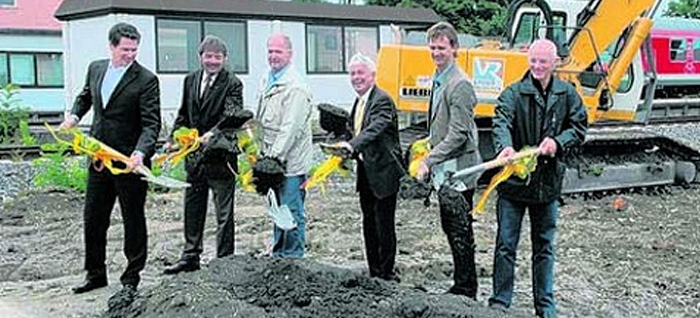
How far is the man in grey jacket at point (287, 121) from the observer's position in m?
6.36

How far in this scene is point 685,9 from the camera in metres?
32.9

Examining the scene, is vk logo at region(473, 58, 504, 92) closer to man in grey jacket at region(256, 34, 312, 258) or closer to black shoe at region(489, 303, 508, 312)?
man in grey jacket at region(256, 34, 312, 258)

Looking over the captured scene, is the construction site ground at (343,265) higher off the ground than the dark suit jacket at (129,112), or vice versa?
the dark suit jacket at (129,112)

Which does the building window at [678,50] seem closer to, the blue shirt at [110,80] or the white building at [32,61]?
the white building at [32,61]

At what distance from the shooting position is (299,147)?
6449 mm

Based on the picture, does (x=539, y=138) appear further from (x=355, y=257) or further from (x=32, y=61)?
(x=32, y=61)

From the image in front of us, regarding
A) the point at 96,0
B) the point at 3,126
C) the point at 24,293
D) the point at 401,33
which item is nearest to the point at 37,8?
the point at 96,0

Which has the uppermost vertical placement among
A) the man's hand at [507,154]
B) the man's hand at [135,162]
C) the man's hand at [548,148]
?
the man's hand at [548,148]

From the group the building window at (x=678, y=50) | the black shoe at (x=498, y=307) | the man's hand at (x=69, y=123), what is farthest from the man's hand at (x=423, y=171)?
the building window at (x=678, y=50)

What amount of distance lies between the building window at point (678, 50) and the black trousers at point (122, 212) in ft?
71.6

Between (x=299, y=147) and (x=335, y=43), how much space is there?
774 inches

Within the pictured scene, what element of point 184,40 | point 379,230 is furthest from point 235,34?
point 379,230

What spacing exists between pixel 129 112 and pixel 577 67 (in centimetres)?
787

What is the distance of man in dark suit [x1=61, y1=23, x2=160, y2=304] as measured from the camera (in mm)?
6047
